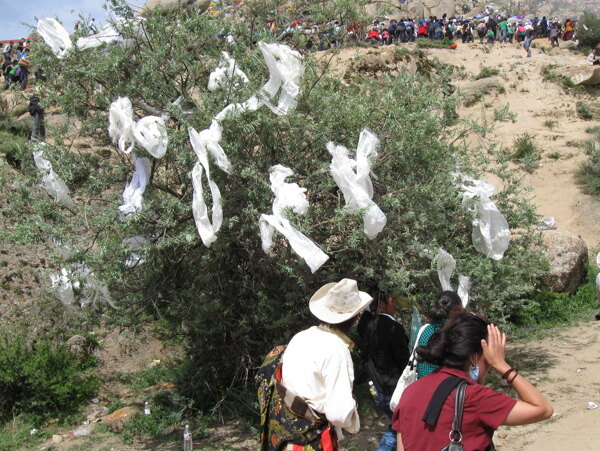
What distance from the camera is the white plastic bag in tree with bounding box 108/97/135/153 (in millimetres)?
4887

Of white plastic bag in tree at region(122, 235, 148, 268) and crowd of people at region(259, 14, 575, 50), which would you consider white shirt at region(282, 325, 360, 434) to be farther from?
crowd of people at region(259, 14, 575, 50)

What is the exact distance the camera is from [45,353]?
671cm

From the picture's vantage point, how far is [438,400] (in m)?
2.31

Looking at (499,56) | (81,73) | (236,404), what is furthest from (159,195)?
(499,56)

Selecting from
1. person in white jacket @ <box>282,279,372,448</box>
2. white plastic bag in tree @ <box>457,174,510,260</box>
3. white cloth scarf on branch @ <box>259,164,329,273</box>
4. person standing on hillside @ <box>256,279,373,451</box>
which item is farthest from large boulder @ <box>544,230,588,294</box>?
person in white jacket @ <box>282,279,372,448</box>

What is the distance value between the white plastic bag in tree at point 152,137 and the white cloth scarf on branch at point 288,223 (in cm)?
88

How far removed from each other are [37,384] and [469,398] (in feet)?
17.5

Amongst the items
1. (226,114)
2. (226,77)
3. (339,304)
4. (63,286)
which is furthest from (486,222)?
(63,286)

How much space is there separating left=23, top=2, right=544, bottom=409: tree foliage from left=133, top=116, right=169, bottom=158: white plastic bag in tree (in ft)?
0.26

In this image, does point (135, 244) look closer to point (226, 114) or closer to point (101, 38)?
point (226, 114)

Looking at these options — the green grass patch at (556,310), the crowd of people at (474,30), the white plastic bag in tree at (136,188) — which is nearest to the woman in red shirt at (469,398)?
the white plastic bag in tree at (136,188)

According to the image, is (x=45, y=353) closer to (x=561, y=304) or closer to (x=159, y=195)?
(x=159, y=195)

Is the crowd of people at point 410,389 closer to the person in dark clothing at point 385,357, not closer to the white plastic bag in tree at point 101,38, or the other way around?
the person in dark clothing at point 385,357

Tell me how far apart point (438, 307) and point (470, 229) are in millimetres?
1992
